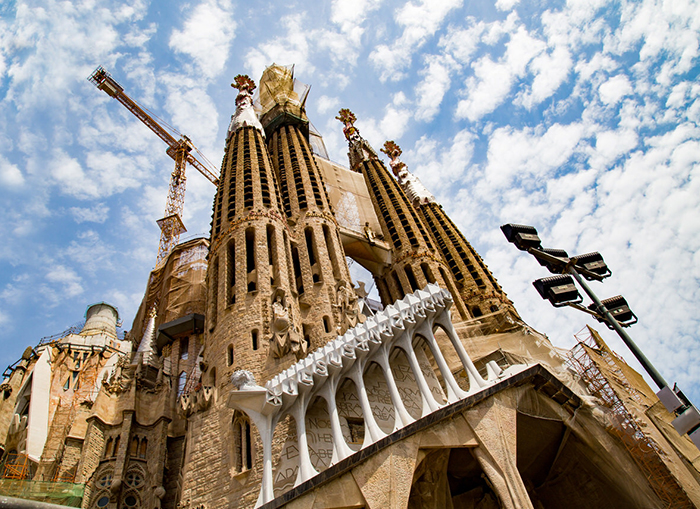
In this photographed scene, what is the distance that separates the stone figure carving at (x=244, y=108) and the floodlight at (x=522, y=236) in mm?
25598

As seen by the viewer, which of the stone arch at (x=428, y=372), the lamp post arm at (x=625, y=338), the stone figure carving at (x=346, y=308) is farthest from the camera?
the stone figure carving at (x=346, y=308)

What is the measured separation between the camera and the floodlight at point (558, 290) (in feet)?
39.5

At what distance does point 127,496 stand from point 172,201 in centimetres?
3487

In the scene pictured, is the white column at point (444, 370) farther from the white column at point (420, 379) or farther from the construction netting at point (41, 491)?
the construction netting at point (41, 491)

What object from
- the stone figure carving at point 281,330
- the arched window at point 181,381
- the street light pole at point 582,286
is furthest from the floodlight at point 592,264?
the arched window at point 181,381

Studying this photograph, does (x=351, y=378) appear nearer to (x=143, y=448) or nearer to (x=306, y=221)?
(x=143, y=448)

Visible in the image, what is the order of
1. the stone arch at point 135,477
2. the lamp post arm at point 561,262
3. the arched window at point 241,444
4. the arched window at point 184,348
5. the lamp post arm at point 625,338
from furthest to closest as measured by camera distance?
the arched window at point 184,348, the stone arch at point 135,477, the arched window at point 241,444, the lamp post arm at point 561,262, the lamp post arm at point 625,338

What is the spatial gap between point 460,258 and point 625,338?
80.2 feet

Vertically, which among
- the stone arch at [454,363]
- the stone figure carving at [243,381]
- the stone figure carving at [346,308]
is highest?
the stone figure carving at [346,308]

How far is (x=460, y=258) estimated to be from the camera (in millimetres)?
34562

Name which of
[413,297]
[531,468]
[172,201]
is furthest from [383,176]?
[531,468]

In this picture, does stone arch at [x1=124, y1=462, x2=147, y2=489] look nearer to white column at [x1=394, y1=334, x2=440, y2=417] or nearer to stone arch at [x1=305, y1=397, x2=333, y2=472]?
stone arch at [x1=305, y1=397, x2=333, y2=472]

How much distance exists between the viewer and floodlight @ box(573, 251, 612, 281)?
12.5 meters

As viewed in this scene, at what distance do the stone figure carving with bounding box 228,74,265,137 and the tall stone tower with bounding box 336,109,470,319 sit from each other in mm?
9426
